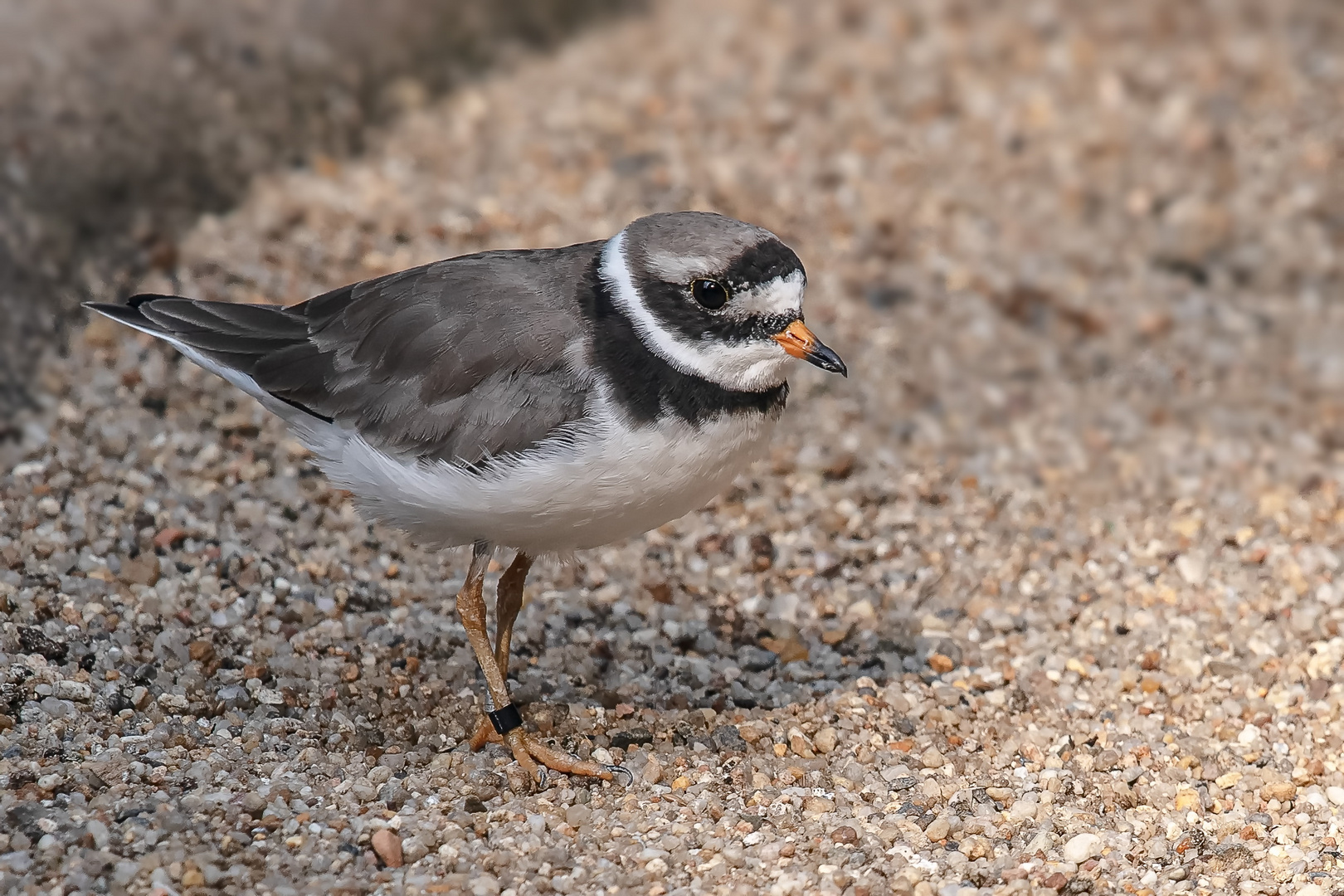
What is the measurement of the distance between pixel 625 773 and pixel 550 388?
132 cm

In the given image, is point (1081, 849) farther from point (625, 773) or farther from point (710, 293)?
point (710, 293)

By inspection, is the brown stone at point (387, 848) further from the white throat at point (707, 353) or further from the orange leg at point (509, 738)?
the white throat at point (707, 353)

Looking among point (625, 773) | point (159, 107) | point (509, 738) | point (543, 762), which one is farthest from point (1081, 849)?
point (159, 107)

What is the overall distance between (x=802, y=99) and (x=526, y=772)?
18.2ft

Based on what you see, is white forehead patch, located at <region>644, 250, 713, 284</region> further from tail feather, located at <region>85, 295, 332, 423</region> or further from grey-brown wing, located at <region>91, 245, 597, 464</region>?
tail feather, located at <region>85, 295, 332, 423</region>

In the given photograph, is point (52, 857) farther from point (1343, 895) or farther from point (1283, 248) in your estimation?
point (1283, 248)

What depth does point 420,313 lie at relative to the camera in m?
4.84

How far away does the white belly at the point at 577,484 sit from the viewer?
439 cm

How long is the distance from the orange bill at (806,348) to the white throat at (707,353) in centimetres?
3

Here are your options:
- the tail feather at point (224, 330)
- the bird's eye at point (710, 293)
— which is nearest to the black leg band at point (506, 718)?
the tail feather at point (224, 330)

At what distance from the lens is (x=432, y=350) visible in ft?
15.6

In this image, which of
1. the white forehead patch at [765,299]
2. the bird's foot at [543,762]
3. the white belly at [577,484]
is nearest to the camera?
the white belly at [577,484]

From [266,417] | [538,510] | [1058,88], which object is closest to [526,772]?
[538,510]

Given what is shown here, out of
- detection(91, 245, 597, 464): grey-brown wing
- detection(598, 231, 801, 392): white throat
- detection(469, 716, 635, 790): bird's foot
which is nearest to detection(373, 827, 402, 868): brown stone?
detection(469, 716, 635, 790): bird's foot
